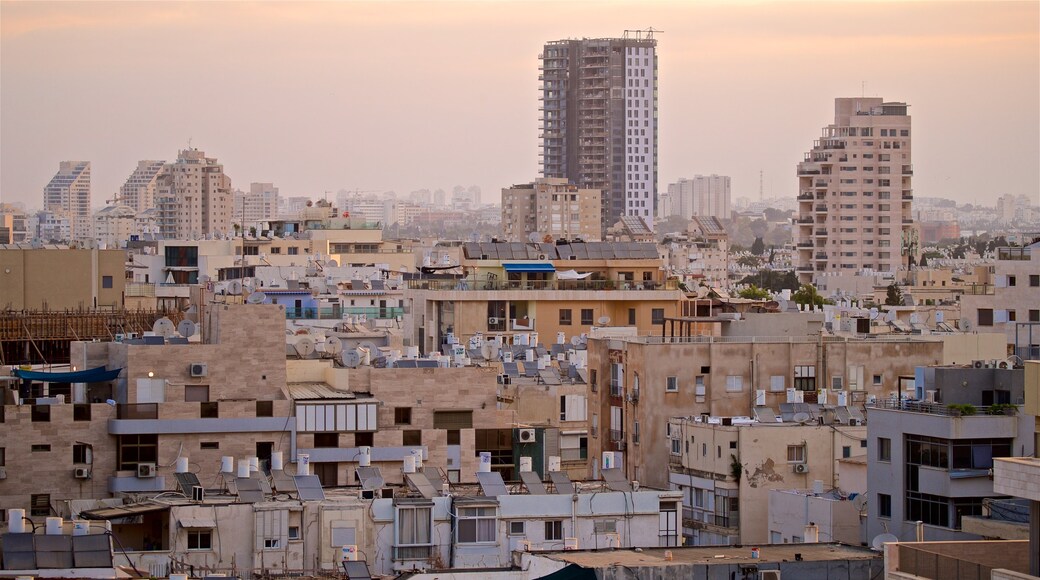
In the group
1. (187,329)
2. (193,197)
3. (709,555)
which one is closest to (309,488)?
(709,555)

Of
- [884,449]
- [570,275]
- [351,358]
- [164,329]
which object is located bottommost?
[884,449]

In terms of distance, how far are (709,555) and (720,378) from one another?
1374cm

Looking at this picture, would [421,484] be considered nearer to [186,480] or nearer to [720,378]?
[186,480]

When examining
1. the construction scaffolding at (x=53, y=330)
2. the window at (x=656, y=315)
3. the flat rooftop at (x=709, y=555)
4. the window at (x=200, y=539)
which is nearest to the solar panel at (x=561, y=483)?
the flat rooftop at (x=709, y=555)

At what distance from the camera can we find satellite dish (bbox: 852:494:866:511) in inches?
1160

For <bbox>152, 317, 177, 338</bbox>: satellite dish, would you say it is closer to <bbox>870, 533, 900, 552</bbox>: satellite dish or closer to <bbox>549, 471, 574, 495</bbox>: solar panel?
<bbox>549, 471, 574, 495</bbox>: solar panel

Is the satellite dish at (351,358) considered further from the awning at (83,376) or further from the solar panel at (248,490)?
the solar panel at (248,490)

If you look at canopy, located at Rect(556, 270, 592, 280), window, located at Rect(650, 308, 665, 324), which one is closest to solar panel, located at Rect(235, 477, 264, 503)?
window, located at Rect(650, 308, 665, 324)

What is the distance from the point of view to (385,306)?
222 ft

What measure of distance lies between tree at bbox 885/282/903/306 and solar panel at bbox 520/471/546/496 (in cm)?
6136

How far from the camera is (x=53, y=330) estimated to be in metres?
46.8

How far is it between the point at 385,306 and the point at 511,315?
6.83 metres

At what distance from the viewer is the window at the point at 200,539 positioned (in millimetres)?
26438

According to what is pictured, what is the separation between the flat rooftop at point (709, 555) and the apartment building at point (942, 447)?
2.01 meters
